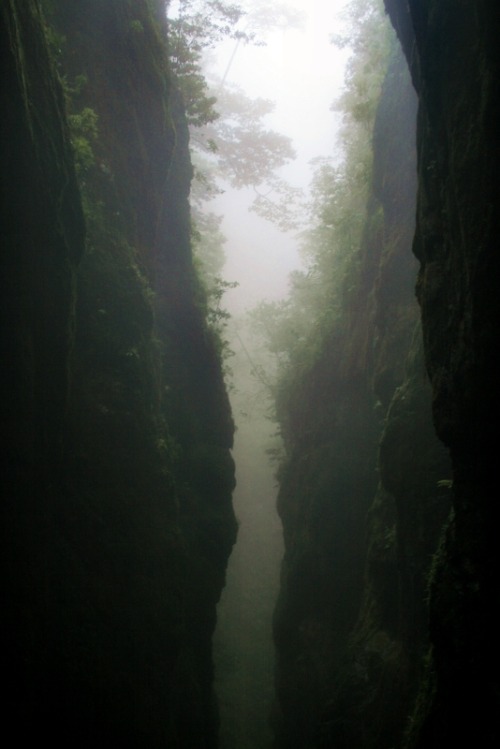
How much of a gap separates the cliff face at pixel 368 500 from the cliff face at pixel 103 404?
2.96 meters

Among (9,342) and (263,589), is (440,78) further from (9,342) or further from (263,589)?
(263,589)

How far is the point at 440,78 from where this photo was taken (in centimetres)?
549

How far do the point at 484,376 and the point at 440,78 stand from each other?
3343mm

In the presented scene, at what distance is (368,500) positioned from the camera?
13.3 metres

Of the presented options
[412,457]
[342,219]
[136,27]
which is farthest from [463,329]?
[342,219]

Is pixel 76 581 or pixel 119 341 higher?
pixel 119 341

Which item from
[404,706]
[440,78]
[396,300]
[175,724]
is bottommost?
[175,724]

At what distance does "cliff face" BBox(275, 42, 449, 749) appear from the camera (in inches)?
353

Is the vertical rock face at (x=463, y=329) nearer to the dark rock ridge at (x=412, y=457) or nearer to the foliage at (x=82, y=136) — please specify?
the dark rock ridge at (x=412, y=457)

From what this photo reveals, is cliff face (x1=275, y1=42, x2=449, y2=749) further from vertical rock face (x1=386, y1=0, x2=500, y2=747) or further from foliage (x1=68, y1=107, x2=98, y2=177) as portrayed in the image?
foliage (x1=68, y1=107, x2=98, y2=177)

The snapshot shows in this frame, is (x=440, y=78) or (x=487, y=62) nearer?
(x=487, y=62)

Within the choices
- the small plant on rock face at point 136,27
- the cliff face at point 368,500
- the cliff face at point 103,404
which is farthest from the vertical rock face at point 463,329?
the small plant on rock face at point 136,27

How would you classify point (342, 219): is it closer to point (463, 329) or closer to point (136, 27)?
point (136, 27)

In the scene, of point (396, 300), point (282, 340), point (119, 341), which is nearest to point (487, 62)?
point (119, 341)
